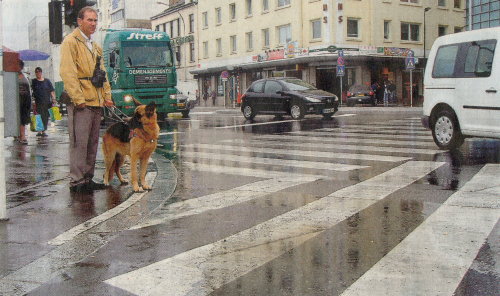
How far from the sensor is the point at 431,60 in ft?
37.2

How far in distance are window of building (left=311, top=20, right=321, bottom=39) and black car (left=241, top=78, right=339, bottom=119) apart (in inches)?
862

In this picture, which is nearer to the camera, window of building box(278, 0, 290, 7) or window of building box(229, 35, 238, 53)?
window of building box(278, 0, 290, 7)

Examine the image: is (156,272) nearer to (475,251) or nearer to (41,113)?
(475,251)

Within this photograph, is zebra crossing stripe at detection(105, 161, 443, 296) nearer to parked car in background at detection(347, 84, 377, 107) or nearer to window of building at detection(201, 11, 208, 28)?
parked car in background at detection(347, 84, 377, 107)

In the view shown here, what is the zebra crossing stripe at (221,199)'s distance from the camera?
18.8ft

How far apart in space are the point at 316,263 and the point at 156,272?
105cm

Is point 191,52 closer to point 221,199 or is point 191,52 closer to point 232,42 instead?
point 232,42

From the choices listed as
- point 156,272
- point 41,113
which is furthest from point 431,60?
point 41,113

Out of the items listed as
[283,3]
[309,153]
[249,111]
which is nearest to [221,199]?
[309,153]

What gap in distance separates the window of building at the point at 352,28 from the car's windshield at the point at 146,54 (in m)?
24.2

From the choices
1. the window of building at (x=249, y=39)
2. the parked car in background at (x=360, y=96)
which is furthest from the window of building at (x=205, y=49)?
the parked car in background at (x=360, y=96)

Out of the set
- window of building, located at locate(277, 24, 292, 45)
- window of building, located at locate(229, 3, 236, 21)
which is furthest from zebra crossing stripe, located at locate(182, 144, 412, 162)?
window of building, located at locate(229, 3, 236, 21)

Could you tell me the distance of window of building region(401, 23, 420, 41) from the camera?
4853cm

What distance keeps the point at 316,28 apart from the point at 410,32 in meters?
8.59
